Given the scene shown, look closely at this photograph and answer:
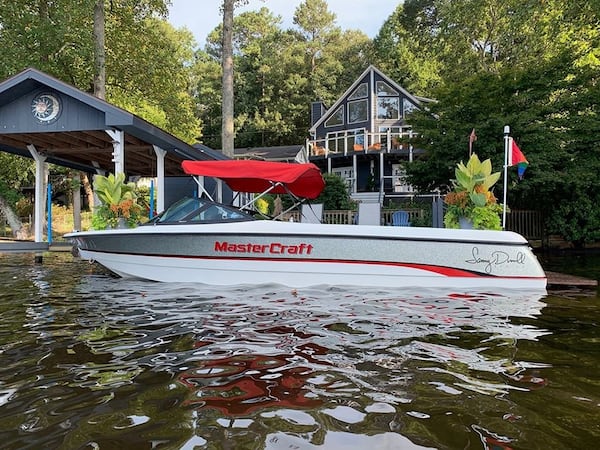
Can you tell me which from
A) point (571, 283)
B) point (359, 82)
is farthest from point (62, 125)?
point (359, 82)

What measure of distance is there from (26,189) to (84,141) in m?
21.6

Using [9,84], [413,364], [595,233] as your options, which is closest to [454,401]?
[413,364]

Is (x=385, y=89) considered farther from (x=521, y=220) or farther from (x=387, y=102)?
(x=521, y=220)

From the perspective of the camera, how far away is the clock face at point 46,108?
10453 millimetres

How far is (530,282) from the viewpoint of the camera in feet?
21.7

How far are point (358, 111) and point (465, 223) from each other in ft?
79.8

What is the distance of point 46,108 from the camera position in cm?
1048

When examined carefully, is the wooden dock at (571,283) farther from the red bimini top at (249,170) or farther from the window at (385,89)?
the window at (385,89)

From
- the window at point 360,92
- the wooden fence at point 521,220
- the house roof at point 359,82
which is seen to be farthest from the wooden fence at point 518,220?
the window at point 360,92

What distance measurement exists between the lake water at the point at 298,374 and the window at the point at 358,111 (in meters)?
25.5

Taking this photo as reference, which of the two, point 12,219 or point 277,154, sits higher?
point 277,154

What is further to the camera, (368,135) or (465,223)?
(368,135)

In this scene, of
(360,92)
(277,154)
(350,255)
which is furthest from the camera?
(277,154)

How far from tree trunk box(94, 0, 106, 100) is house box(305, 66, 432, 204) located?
15201 mm
